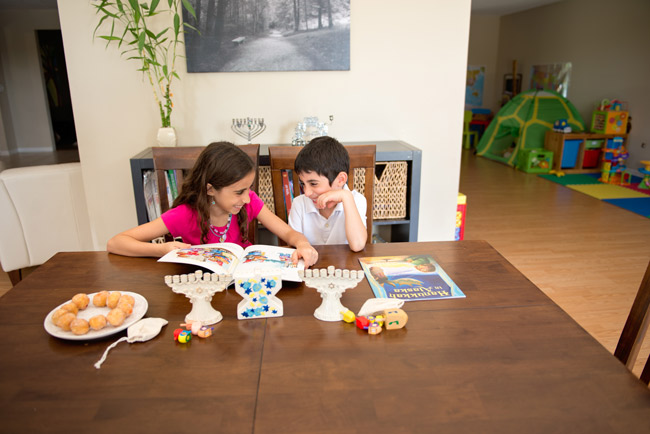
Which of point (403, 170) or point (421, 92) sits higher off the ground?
point (421, 92)

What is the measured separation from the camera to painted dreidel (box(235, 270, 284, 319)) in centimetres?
103

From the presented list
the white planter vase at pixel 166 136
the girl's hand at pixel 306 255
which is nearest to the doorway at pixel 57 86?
the white planter vase at pixel 166 136

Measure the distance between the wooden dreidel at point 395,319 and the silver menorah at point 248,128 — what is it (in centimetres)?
185

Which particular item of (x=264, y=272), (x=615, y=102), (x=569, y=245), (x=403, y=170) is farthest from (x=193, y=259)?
(x=615, y=102)

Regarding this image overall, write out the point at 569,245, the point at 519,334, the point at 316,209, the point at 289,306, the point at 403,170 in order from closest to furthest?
the point at 519,334 < the point at 289,306 < the point at 316,209 < the point at 403,170 < the point at 569,245

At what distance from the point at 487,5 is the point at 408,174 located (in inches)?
222

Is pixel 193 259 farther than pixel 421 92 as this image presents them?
No

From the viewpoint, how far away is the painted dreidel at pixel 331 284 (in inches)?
40.6

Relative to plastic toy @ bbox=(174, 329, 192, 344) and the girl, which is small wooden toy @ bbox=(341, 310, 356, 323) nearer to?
plastic toy @ bbox=(174, 329, 192, 344)

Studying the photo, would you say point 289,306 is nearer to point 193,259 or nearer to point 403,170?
point 193,259

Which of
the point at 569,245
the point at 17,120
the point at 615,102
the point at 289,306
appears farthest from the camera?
the point at 17,120

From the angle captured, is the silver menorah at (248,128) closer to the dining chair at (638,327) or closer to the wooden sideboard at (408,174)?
the wooden sideboard at (408,174)

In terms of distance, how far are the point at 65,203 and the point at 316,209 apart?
6.01ft

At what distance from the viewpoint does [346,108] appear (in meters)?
2.74
